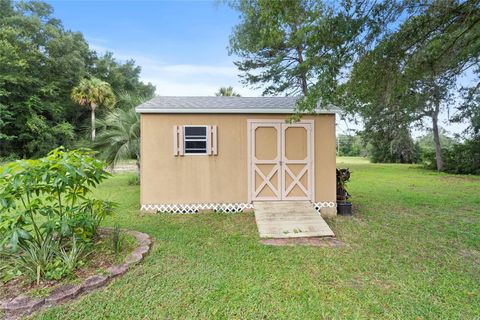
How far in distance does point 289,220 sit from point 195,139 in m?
2.81

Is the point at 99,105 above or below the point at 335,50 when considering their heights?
above

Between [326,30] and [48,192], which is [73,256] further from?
[326,30]

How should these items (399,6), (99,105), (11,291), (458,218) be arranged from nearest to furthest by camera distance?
(11,291), (399,6), (458,218), (99,105)

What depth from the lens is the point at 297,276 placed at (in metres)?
3.26

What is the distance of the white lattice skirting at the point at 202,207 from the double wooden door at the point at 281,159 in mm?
321

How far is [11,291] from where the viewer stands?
2787 millimetres

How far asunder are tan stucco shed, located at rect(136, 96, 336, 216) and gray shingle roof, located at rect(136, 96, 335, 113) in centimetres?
5

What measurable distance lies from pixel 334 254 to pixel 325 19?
3.72 metres

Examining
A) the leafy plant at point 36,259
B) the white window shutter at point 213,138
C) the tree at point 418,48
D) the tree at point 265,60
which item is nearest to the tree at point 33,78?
the tree at point 265,60

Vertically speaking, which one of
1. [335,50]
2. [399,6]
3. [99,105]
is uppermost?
[99,105]

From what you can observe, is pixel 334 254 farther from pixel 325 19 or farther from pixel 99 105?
pixel 99 105

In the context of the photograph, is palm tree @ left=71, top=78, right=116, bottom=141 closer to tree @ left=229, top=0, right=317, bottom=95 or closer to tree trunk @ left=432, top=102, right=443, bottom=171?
tree @ left=229, top=0, right=317, bottom=95

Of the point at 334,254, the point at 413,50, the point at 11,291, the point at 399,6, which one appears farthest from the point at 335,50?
the point at 11,291

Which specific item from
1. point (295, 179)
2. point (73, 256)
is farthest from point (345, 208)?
point (73, 256)
